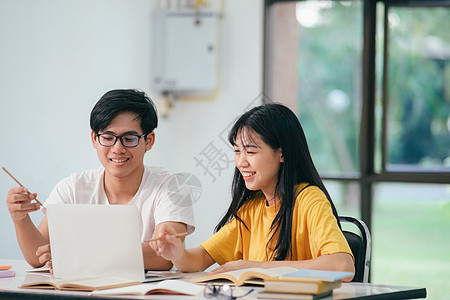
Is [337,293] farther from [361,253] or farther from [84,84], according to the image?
[84,84]

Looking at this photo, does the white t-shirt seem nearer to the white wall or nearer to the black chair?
the black chair

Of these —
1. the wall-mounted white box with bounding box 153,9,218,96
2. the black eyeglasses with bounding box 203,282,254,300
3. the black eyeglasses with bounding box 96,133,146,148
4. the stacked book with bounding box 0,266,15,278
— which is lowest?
the stacked book with bounding box 0,266,15,278

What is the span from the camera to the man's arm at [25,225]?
199 cm

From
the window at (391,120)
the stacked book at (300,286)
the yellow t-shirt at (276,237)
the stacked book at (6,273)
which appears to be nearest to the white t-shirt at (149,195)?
the yellow t-shirt at (276,237)

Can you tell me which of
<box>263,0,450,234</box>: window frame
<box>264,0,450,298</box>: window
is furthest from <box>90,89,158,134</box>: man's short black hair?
<box>263,0,450,234</box>: window frame

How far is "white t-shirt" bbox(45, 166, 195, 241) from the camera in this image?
2.19m

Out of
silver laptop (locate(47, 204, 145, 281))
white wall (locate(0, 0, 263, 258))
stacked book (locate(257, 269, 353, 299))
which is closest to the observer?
stacked book (locate(257, 269, 353, 299))

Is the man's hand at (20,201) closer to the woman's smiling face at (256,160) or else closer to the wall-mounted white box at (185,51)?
the woman's smiling face at (256,160)

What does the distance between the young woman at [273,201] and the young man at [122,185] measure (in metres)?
0.15

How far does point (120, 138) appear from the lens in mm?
2148

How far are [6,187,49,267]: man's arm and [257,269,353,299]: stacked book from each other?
32.0 inches

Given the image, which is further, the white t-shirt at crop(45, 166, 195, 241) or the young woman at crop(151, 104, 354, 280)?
the white t-shirt at crop(45, 166, 195, 241)

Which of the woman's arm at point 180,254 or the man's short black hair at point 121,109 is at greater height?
the man's short black hair at point 121,109

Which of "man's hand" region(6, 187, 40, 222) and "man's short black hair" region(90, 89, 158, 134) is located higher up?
"man's short black hair" region(90, 89, 158, 134)
